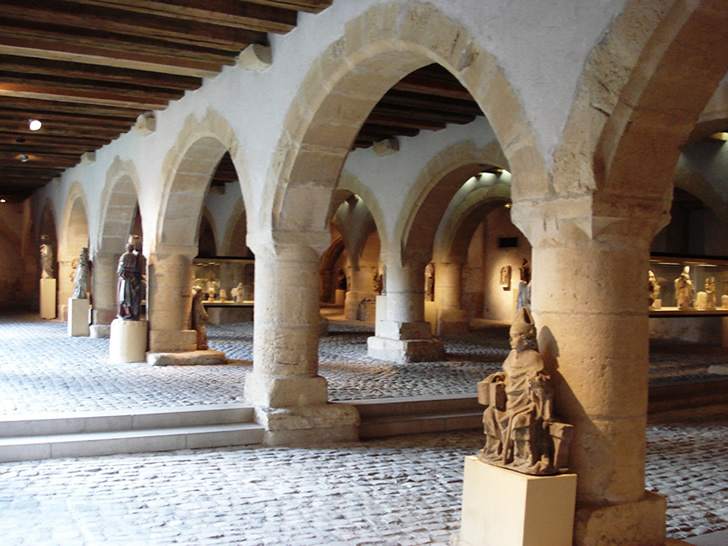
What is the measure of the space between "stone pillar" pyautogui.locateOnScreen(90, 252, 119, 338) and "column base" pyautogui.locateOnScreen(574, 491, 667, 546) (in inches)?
455

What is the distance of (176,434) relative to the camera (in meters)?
5.90

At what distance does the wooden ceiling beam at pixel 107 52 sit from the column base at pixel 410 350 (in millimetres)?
4765

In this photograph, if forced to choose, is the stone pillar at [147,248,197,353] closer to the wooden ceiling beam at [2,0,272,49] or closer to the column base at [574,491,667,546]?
the wooden ceiling beam at [2,0,272,49]

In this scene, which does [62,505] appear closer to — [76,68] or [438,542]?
[438,542]

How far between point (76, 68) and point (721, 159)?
8507mm

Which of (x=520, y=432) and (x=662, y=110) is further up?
(x=662, y=110)

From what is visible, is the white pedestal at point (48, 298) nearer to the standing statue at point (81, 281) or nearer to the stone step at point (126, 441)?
the standing statue at point (81, 281)

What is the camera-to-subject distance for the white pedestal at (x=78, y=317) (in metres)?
13.4

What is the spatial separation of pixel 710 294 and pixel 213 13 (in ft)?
25.5

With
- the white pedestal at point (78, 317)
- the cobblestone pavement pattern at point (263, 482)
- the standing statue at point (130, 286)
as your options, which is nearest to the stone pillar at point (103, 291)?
the white pedestal at point (78, 317)

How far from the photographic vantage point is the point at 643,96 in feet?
10.2

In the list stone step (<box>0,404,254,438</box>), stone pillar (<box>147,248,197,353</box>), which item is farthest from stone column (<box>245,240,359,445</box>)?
stone pillar (<box>147,248,197,353</box>)

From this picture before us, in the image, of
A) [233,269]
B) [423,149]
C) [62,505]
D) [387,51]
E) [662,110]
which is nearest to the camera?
[662,110]

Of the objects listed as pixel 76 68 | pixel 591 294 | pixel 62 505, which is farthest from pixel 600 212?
pixel 76 68
